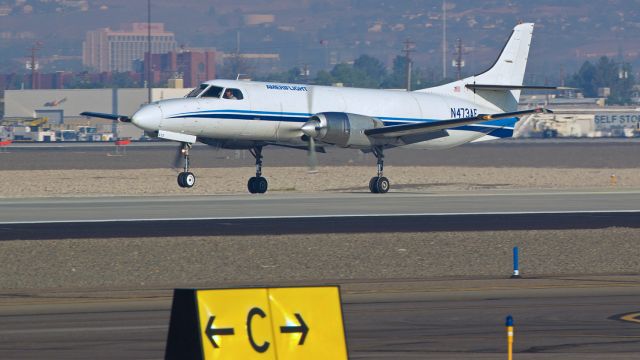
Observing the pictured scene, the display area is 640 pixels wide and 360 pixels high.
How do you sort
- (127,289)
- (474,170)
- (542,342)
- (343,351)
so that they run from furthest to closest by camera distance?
(474,170) < (127,289) < (542,342) < (343,351)

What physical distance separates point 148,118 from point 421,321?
1005 inches

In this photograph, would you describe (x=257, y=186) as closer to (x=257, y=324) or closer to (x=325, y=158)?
(x=257, y=324)

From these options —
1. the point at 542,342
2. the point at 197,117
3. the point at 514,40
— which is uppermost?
the point at 514,40

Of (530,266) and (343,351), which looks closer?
(343,351)

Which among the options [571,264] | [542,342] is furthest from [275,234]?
[542,342]

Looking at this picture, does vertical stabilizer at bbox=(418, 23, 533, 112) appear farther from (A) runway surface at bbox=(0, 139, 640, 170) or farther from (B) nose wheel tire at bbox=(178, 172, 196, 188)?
(A) runway surface at bbox=(0, 139, 640, 170)

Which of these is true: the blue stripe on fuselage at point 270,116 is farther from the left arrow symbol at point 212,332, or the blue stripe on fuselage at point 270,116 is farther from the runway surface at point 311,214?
the left arrow symbol at point 212,332

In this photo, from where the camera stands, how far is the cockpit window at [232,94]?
44781mm

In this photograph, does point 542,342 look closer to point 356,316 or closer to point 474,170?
point 356,316

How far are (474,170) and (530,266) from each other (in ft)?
132

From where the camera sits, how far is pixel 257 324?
40.7ft

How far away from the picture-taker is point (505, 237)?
3091cm

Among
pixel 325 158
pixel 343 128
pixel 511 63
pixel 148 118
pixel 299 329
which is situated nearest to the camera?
pixel 299 329

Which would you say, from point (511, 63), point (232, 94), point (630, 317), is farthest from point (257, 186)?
point (630, 317)
